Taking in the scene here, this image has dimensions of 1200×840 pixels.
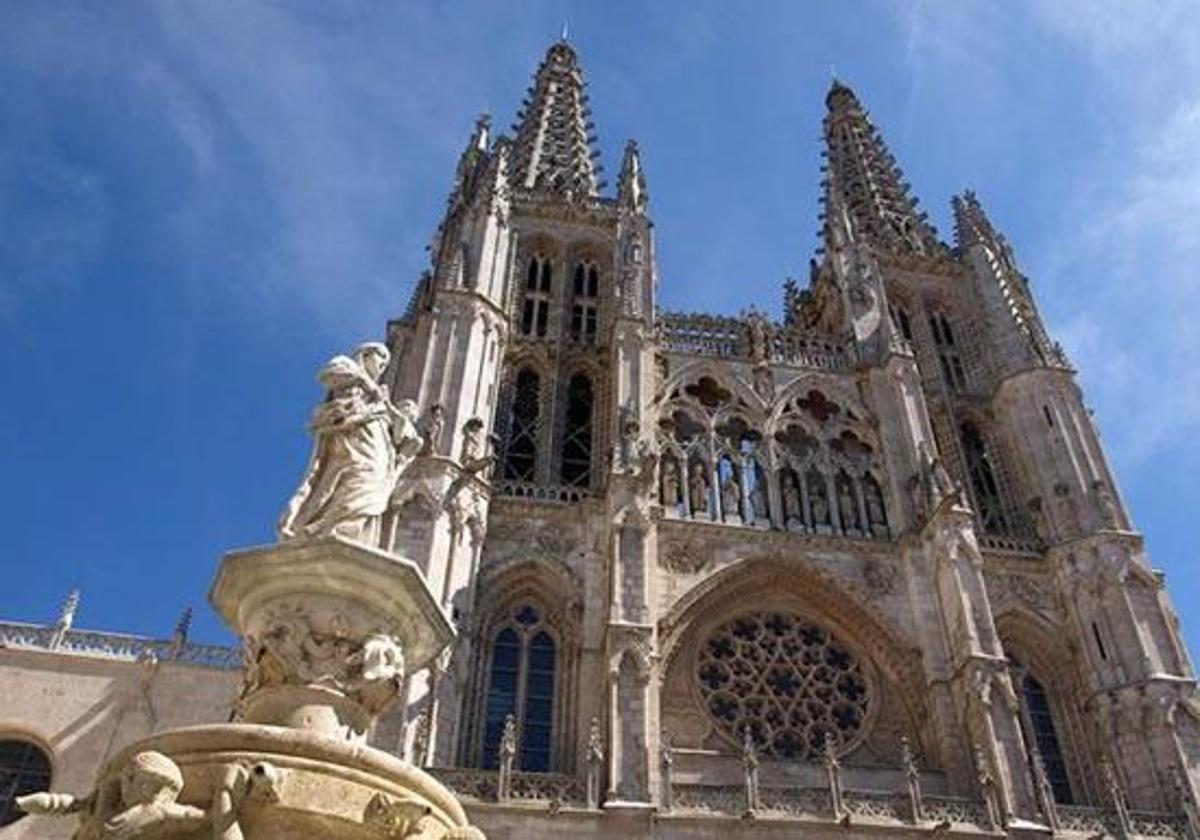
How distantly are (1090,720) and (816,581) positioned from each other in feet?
16.0

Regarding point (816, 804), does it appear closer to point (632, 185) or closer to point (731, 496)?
point (731, 496)

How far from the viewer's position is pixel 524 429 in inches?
830

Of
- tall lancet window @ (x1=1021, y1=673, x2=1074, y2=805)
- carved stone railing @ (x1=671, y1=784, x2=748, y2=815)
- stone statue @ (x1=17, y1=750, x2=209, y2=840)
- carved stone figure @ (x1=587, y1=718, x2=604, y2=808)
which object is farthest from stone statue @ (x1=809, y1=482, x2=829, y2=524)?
stone statue @ (x1=17, y1=750, x2=209, y2=840)

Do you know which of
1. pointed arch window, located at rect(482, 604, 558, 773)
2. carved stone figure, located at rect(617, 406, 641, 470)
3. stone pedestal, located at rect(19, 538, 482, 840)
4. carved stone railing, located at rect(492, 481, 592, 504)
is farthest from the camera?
carved stone railing, located at rect(492, 481, 592, 504)

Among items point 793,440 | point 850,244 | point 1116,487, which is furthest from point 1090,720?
point 850,244

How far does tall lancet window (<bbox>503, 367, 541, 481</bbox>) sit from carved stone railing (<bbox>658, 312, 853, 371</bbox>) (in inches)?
116

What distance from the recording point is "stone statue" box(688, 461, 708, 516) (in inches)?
752

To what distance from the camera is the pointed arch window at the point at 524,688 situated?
1559cm

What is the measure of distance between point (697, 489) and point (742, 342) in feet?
15.6

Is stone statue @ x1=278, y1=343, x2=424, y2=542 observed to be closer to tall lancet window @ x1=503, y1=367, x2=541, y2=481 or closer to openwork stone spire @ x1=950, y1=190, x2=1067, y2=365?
tall lancet window @ x1=503, y1=367, x2=541, y2=481

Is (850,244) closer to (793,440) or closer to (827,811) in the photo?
(793,440)

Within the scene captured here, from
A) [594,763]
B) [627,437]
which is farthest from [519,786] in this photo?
[627,437]

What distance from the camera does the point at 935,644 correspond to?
1703 cm

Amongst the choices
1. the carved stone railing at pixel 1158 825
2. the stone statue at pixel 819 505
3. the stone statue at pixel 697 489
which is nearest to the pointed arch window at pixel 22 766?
the stone statue at pixel 697 489
